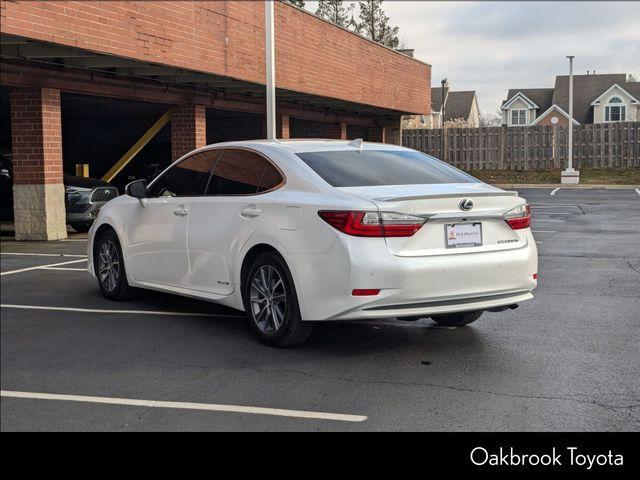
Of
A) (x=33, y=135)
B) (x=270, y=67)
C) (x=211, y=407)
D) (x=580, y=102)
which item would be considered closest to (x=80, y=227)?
(x=33, y=135)

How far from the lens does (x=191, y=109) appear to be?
18.3m

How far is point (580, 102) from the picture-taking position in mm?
66000

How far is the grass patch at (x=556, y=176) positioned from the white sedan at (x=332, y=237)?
30.7m

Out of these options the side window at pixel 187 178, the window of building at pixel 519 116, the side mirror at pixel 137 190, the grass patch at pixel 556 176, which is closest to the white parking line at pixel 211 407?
the side window at pixel 187 178

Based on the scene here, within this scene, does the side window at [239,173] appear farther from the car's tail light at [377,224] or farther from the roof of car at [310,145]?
the car's tail light at [377,224]

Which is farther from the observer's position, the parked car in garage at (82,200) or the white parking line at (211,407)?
the parked car in garage at (82,200)

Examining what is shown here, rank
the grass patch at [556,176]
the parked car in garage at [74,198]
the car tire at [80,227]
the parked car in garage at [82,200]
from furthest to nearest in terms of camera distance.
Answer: the grass patch at [556,176] → the car tire at [80,227] → the parked car in garage at [82,200] → the parked car in garage at [74,198]

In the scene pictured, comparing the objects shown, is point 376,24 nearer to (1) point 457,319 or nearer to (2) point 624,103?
(2) point 624,103

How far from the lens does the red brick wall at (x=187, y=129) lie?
1821cm

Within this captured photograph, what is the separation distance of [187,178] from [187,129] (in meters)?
11.3

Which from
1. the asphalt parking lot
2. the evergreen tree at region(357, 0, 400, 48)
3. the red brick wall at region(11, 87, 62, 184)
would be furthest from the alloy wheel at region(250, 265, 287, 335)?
the evergreen tree at region(357, 0, 400, 48)

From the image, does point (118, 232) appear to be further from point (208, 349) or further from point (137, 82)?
point (137, 82)

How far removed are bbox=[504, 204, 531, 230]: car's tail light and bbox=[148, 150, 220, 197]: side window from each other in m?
2.53

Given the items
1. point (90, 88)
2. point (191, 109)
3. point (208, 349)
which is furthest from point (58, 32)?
point (208, 349)
